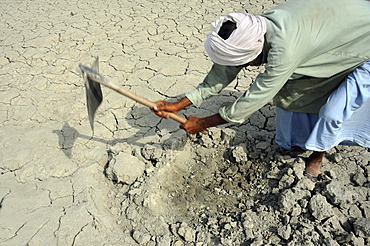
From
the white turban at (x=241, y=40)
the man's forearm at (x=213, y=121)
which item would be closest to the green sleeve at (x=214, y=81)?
the man's forearm at (x=213, y=121)

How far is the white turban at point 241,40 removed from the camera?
1403mm

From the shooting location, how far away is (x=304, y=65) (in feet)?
5.45

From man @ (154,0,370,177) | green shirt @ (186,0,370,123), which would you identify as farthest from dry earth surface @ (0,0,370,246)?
green shirt @ (186,0,370,123)

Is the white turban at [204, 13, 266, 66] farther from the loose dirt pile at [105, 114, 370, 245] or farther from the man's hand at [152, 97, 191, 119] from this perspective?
the loose dirt pile at [105, 114, 370, 245]

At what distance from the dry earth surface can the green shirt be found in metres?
0.63

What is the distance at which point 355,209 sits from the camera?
72.6 inches

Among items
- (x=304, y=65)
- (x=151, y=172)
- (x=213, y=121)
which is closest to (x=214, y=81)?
(x=213, y=121)

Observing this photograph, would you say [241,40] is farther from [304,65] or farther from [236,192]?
[236,192]

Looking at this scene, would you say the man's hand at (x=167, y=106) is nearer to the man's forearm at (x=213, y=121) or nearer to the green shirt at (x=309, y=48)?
the man's forearm at (x=213, y=121)

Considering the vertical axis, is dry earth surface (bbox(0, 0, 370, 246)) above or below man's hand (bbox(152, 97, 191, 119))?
below

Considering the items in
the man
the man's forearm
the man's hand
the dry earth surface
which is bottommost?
the dry earth surface

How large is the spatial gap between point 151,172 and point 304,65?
4.05 feet

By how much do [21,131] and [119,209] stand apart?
4.04 feet

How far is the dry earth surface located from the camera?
1867 mm
